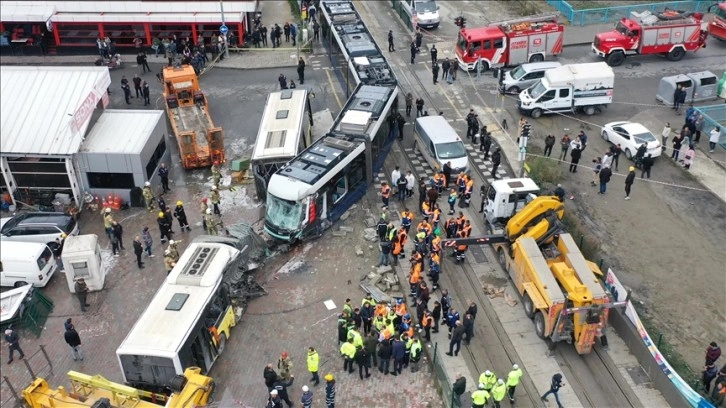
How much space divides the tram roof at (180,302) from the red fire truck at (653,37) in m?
26.8

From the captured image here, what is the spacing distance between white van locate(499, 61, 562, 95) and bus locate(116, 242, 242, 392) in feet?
65.8

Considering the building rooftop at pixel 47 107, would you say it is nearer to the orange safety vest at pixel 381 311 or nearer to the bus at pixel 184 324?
the bus at pixel 184 324

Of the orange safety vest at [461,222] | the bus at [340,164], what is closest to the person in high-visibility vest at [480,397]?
the orange safety vest at [461,222]

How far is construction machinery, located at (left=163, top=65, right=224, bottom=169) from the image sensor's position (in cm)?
3234

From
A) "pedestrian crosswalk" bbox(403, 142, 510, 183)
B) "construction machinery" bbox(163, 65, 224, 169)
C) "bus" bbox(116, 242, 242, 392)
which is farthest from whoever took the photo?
"construction machinery" bbox(163, 65, 224, 169)

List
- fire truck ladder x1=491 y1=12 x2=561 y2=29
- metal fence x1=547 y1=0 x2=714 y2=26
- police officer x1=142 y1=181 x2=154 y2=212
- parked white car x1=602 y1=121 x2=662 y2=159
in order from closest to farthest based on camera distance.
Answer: police officer x1=142 y1=181 x2=154 y2=212 → parked white car x1=602 y1=121 x2=662 y2=159 → fire truck ladder x1=491 y1=12 x2=561 y2=29 → metal fence x1=547 y1=0 x2=714 y2=26

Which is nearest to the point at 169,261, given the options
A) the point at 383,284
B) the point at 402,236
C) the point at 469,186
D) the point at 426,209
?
the point at 383,284

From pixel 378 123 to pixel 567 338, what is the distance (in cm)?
1219

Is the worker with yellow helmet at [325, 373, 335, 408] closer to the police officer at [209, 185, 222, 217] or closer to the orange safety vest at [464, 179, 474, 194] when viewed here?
the police officer at [209, 185, 222, 217]

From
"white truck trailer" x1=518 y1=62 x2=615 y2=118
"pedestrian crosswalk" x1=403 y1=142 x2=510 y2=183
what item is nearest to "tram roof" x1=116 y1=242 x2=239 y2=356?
"pedestrian crosswalk" x1=403 y1=142 x2=510 y2=183

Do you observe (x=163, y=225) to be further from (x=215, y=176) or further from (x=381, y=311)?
(x=381, y=311)

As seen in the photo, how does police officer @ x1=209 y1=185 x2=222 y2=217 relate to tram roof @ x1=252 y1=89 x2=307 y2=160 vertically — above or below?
below

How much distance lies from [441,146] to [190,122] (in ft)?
38.7

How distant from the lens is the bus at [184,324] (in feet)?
64.0
